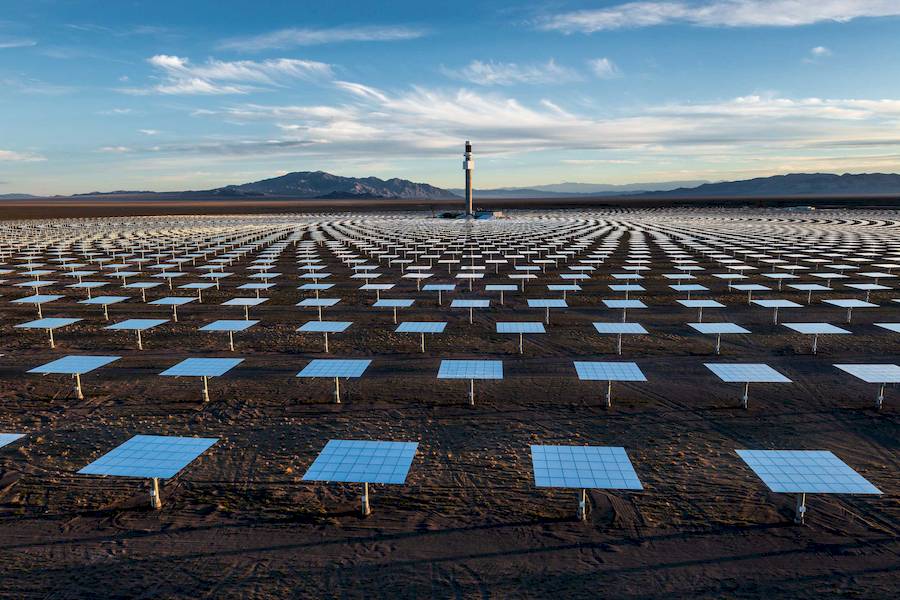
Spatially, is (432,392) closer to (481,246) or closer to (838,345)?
(838,345)

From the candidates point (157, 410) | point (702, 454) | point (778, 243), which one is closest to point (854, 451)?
point (702, 454)

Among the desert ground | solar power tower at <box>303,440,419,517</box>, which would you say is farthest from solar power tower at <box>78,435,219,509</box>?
solar power tower at <box>303,440,419,517</box>

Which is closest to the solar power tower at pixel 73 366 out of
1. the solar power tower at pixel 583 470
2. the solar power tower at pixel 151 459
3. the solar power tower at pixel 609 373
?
the solar power tower at pixel 151 459

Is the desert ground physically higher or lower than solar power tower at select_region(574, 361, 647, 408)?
lower

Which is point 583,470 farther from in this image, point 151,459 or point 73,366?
point 73,366

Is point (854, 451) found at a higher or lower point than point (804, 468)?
lower

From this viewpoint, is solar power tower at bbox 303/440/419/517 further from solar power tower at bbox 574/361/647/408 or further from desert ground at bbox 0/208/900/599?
solar power tower at bbox 574/361/647/408
